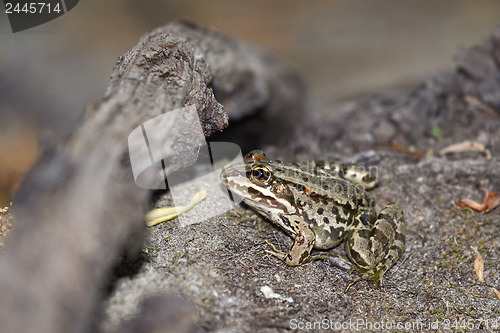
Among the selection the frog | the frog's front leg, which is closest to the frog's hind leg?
the frog

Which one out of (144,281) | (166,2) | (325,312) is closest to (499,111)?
(325,312)

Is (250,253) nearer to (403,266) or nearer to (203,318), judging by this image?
(203,318)

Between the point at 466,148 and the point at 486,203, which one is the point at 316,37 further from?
the point at 486,203

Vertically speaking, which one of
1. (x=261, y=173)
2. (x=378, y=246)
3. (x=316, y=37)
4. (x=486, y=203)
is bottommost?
(x=486, y=203)

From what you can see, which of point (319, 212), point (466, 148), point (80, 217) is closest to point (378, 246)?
point (319, 212)

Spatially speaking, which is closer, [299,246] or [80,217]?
[80,217]

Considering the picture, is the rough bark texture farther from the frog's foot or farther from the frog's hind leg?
the frog's hind leg
